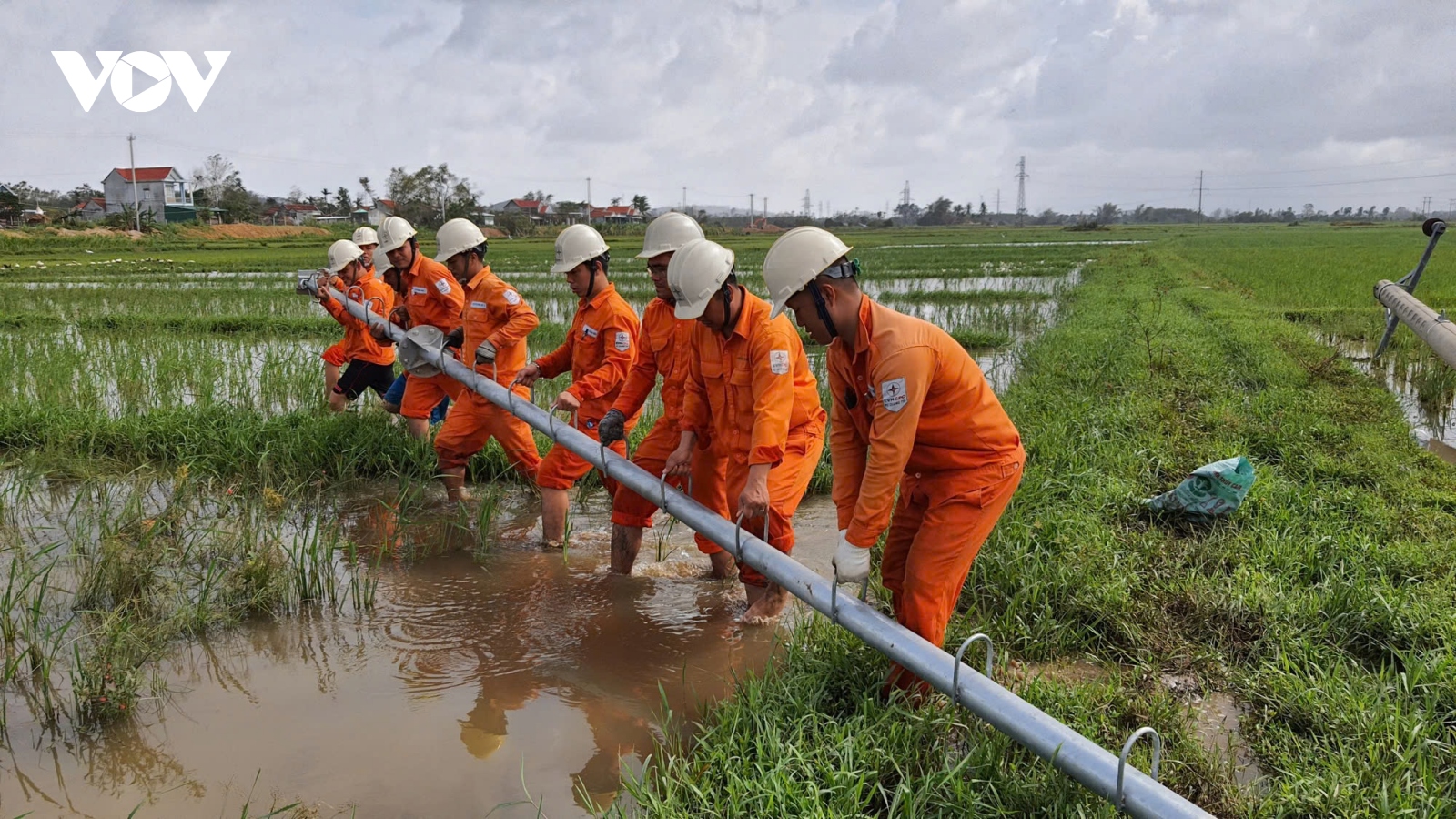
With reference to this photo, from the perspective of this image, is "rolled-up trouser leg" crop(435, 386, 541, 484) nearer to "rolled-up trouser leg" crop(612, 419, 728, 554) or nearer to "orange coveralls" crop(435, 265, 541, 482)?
"orange coveralls" crop(435, 265, 541, 482)

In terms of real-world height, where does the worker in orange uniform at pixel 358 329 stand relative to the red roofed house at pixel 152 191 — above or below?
below

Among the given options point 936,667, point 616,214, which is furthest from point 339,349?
point 616,214

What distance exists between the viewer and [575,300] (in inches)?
616

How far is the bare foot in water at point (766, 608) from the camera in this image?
4.05 meters

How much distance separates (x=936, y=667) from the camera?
2.55 meters

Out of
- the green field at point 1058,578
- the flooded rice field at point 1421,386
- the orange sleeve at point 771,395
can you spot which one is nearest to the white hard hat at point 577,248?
the orange sleeve at point 771,395

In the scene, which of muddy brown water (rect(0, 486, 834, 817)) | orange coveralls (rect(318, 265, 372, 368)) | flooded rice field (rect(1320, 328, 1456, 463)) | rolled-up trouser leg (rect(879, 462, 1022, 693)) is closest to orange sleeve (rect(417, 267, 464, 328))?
orange coveralls (rect(318, 265, 372, 368))

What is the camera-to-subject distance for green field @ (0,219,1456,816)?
264 centimetres

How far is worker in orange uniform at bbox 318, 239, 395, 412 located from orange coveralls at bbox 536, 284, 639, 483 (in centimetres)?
246

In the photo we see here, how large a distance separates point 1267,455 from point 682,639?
4075mm

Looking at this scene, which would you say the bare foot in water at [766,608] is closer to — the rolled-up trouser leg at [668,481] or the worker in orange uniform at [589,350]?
the rolled-up trouser leg at [668,481]

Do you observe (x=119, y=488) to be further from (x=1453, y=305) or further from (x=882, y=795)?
(x=1453, y=305)

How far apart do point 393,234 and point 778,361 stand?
3.25 m

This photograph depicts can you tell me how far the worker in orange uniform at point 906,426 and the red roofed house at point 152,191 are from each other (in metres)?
63.8
